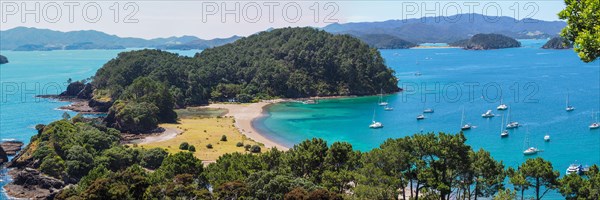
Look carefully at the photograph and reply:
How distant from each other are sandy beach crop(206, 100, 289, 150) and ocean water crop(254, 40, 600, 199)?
1969 mm

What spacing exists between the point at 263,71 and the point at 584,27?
347 ft

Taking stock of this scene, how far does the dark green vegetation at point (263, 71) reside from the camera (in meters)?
110

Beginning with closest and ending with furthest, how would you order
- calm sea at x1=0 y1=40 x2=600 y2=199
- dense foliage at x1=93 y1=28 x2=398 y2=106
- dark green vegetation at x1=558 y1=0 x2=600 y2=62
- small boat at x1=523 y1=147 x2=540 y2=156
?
dark green vegetation at x1=558 y1=0 x2=600 y2=62 < small boat at x1=523 y1=147 x2=540 y2=156 < calm sea at x1=0 y1=40 x2=600 y2=199 < dense foliage at x1=93 y1=28 x2=398 y2=106

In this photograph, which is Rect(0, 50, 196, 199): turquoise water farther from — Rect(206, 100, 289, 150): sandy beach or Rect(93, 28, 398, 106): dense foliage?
Rect(206, 100, 289, 150): sandy beach

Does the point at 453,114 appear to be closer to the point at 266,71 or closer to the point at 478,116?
the point at 478,116

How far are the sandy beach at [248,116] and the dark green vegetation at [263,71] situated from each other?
5513mm

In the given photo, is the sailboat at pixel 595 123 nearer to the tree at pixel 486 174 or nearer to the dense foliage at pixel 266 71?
the dense foliage at pixel 266 71

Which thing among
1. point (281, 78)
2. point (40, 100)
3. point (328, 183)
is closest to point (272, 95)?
point (281, 78)

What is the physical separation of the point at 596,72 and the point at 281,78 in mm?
98163

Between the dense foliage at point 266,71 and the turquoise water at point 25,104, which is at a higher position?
the dense foliage at point 266,71

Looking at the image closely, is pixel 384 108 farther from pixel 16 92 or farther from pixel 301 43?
pixel 16 92

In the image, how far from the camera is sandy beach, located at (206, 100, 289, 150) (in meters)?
69.0

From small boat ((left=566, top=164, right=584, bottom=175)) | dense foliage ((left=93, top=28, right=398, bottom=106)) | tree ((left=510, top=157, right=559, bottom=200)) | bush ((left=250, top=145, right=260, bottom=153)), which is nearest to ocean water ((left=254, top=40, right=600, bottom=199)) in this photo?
small boat ((left=566, top=164, right=584, bottom=175))

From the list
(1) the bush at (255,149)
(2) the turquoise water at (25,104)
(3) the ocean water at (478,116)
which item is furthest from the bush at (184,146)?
(2) the turquoise water at (25,104)
